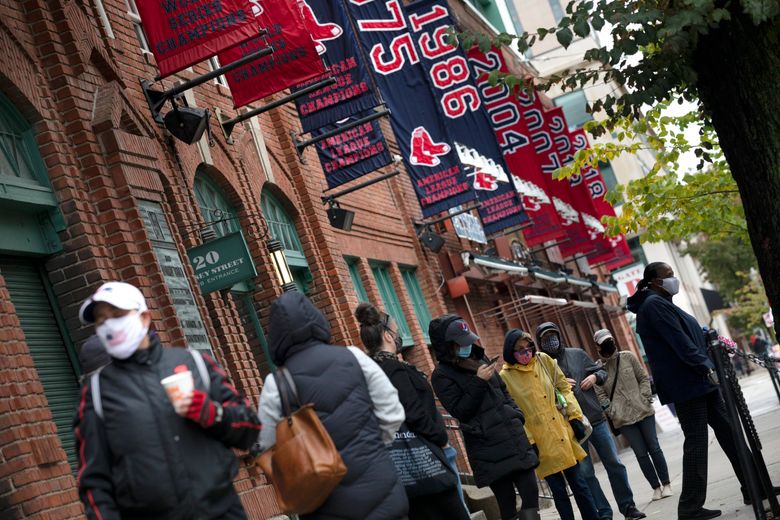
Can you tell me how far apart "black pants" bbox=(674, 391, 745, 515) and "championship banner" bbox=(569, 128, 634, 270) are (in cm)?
1759

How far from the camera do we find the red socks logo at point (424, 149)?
17.5 metres

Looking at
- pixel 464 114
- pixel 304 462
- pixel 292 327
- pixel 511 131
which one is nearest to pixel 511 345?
pixel 292 327

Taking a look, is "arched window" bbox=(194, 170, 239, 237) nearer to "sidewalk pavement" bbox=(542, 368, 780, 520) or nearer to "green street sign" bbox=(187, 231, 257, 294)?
"green street sign" bbox=(187, 231, 257, 294)

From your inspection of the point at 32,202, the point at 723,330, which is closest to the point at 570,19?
the point at 32,202

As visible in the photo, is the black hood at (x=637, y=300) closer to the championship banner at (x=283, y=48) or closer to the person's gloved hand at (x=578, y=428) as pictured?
the person's gloved hand at (x=578, y=428)

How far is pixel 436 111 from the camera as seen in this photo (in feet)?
58.3

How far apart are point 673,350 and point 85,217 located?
4.33m

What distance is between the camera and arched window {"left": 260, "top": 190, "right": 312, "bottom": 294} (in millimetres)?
14938

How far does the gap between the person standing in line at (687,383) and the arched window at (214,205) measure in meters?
4.75

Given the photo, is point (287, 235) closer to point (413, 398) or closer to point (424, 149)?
point (424, 149)

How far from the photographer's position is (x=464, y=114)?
18.8 meters

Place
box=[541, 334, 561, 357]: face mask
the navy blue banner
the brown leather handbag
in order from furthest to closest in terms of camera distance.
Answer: the navy blue banner → box=[541, 334, 561, 357]: face mask → the brown leather handbag

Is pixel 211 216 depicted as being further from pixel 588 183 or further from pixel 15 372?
pixel 588 183

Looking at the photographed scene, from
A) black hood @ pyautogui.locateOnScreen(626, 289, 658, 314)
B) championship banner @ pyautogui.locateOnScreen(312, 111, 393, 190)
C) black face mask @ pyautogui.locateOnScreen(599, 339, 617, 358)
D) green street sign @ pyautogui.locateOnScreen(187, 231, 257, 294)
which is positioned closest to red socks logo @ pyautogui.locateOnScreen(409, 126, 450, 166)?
championship banner @ pyautogui.locateOnScreen(312, 111, 393, 190)
